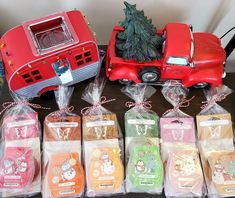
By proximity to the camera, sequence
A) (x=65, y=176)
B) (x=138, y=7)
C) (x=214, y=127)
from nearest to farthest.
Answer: (x=65, y=176) → (x=214, y=127) → (x=138, y=7)

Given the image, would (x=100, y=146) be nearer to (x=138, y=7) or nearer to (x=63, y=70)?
(x=63, y=70)

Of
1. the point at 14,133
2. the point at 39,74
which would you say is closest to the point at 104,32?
the point at 39,74

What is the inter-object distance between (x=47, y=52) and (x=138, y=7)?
0.40 meters

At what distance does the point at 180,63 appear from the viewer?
0.89 metres

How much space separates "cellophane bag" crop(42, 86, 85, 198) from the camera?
807mm

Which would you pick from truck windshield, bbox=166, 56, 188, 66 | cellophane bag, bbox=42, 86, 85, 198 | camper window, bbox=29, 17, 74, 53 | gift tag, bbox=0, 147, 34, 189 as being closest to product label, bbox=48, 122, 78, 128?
cellophane bag, bbox=42, 86, 85, 198

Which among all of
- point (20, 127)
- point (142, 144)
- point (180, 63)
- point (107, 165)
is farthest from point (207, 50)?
point (20, 127)

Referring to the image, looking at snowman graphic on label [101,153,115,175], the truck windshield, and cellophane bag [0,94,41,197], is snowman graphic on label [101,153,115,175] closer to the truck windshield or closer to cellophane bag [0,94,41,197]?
cellophane bag [0,94,41,197]

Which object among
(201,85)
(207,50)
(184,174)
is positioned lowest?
(184,174)

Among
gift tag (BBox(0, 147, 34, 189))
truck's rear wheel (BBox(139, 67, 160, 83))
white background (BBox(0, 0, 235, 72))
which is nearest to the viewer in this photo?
gift tag (BBox(0, 147, 34, 189))

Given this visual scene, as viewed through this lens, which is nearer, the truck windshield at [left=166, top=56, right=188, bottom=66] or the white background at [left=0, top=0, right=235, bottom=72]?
the truck windshield at [left=166, top=56, right=188, bottom=66]

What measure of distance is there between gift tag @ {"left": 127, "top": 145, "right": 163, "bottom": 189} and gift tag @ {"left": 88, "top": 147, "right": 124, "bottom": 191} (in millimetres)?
31

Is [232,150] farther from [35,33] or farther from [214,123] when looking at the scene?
[35,33]

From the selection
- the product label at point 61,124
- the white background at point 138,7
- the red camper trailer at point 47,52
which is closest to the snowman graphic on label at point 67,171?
the product label at point 61,124
